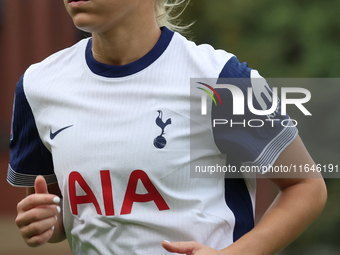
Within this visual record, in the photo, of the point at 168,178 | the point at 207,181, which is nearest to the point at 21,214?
the point at 168,178

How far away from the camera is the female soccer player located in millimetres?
1168

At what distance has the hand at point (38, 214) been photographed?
43.4 inches

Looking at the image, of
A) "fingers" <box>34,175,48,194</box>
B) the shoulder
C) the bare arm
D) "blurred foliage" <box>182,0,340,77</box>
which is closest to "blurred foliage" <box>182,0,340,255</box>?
"blurred foliage" <box>182,0,340,77</box>

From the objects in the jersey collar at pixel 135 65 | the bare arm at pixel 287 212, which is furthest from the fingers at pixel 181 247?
the jersey collar at pixel 135 65

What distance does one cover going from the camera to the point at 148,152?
1.18 metres

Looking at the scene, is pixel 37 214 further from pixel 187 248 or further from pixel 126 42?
pixel 126 42

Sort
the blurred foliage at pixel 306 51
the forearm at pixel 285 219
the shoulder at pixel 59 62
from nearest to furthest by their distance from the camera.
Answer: the forearm at pixel 285 219
the shoulder at pixel 59 62
the blurred foliage at pixel 306 51

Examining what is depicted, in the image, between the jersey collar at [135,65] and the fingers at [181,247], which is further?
the jersey collar at [135,65]

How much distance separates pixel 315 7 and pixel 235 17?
0.60 m

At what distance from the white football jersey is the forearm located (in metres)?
0.09

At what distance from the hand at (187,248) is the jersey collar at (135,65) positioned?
0.48m

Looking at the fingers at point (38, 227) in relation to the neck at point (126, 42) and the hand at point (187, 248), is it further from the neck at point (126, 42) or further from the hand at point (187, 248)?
the neck at point (126, 42)

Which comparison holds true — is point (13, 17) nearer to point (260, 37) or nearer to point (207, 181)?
point (260, 37)

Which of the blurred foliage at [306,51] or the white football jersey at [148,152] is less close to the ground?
the blurred foliage at [306,51]
